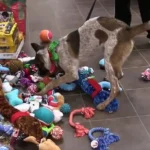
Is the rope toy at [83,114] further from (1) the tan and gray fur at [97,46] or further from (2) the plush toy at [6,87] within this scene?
(2) the plush toy at [6,87]

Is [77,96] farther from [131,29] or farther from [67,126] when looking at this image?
[131,29]

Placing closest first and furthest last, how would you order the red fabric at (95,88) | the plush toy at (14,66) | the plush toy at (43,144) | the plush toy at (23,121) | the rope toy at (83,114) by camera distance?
1. the plush toy at (43,144)
2. the plush toy at (23,121)
3. the rope toy at (83,114)
4. the red fabric at (95,88)
5. the plush toy at (14,66)

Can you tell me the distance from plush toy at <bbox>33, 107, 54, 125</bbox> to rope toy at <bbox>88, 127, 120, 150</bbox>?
1.08ft

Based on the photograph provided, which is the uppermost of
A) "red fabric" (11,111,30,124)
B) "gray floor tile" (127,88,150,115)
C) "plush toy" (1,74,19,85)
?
"red fabric" (11,111,30,124)

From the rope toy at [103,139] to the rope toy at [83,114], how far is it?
0.22ft

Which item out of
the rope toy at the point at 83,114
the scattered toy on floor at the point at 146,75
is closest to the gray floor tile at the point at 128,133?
the rope toy at the point at 83,114

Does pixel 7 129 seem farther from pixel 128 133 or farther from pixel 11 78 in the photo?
pixel 128 133

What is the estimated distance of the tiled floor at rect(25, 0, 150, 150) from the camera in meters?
2.43

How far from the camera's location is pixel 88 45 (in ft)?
9.32

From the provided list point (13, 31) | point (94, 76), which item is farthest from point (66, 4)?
point (94, 76)

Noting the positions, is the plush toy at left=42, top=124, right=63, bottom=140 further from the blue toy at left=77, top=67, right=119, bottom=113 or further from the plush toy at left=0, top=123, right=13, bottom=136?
the blue toy at left=77, top=67, right=119, bottom=113

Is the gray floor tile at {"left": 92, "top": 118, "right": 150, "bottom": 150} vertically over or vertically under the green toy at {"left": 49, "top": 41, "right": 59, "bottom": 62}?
under

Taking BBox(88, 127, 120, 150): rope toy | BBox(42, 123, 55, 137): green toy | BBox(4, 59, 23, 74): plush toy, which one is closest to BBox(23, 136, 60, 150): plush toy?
BBox(42, 123, 55, 137): green toy

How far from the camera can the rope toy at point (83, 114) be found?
2.50 metres
